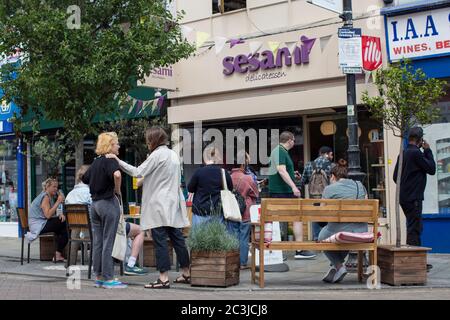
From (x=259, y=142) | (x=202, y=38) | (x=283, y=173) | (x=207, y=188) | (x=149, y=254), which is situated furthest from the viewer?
(x=202, y=38)

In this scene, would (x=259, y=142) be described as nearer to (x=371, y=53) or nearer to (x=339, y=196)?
(x=371, y=53)

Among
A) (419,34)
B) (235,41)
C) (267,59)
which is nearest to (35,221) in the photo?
(267,59)

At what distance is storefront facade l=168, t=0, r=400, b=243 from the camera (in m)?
12.6

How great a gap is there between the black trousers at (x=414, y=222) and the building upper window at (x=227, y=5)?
21.5 feet

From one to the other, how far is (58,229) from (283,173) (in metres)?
3.83

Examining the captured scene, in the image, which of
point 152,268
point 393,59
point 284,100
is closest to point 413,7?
point 393,59

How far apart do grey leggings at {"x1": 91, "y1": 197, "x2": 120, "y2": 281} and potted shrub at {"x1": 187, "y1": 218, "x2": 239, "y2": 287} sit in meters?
0.94

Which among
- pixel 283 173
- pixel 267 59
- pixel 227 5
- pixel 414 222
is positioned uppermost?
pixel 227 5

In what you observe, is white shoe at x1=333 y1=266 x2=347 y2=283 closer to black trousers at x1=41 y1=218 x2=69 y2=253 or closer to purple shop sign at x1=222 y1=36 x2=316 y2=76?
black trousers at x1=41 y1=218 x2=69 y2=253

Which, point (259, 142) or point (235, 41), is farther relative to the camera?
point (259, 142)

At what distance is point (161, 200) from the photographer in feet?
Result: 26.9

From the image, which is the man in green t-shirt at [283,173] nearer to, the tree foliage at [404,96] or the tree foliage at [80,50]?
the tree foliage at [404,96]

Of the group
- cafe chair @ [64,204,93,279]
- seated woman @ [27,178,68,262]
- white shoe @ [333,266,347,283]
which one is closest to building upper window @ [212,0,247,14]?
seated woman @ [27,178,68,262]

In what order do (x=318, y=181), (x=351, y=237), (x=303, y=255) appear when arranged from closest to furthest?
(x=351, y=237)
(x=303, y=255)
(x=318, y=181)
